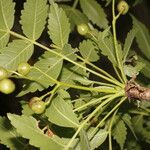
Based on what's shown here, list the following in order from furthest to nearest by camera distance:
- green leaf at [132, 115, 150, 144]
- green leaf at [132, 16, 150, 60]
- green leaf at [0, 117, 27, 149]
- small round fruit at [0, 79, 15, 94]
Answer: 1. green leaf at [132, 16, 150, 60]
2. green leaf at [132, 115, 150, 144]
3. green leaf at [0, 117, 27, 149]
4. small round fruit at [0, 79, 15, 94]

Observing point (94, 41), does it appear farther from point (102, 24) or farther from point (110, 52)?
point (102, 24)

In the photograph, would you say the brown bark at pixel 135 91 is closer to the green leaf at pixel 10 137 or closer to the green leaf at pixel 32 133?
the green leaf at pixel 32 133

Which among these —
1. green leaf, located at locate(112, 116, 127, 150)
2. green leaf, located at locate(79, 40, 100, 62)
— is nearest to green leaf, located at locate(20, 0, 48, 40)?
green leaf, located at locate(79, 40, 100, 62)

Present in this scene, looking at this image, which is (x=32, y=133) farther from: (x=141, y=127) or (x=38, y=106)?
(x=141, y=127)

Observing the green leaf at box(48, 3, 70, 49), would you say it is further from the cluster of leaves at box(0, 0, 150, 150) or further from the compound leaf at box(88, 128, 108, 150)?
the compound leaf at box(88, 128, 108, 150)

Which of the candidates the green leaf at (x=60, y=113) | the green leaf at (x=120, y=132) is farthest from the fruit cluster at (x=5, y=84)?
the green leaf at (x=120, y=132)
